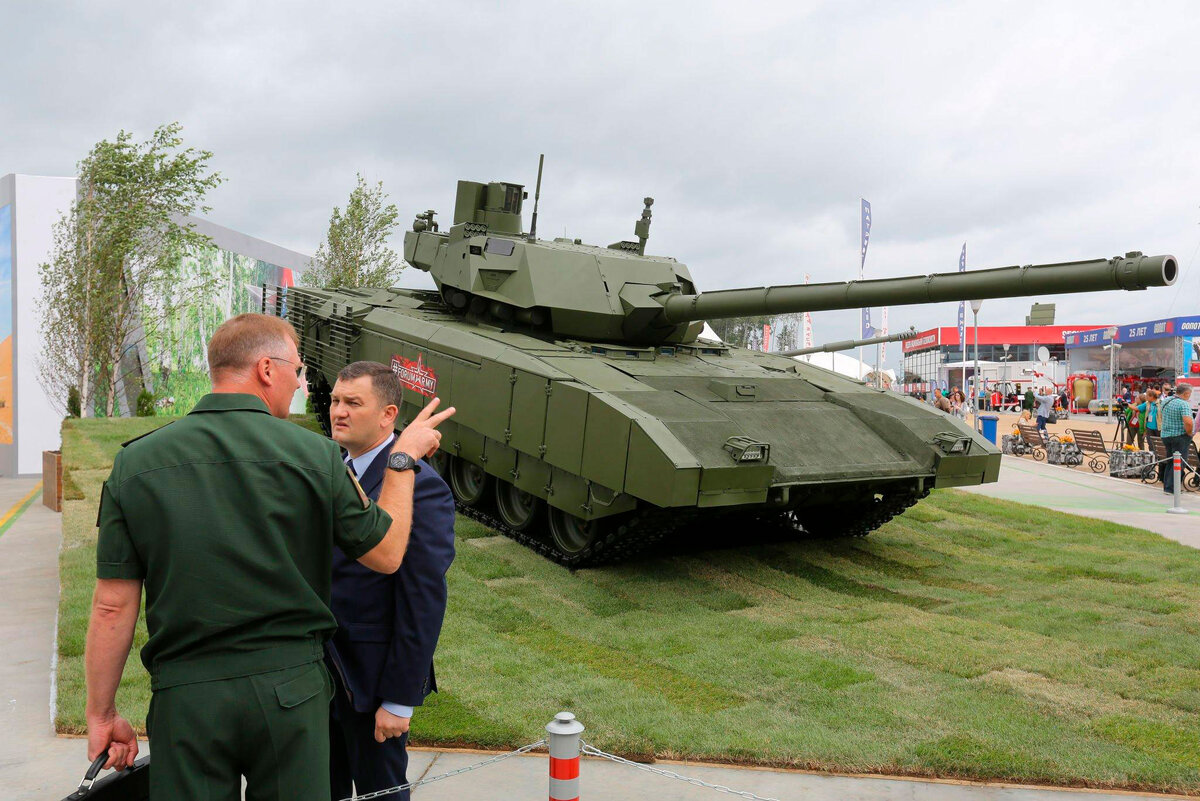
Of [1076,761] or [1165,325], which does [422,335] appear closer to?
[1076,761]

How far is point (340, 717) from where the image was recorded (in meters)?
2.92

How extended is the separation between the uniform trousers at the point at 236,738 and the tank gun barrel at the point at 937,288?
550 centimetres

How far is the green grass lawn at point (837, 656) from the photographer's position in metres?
4.65

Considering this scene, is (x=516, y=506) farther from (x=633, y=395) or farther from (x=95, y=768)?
(x=95, y=768)

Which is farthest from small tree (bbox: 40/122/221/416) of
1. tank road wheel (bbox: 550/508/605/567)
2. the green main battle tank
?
tank road wheel (bbox: 550/508/605/567)

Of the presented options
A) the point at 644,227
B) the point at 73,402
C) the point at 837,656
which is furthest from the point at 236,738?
the point at 73,402

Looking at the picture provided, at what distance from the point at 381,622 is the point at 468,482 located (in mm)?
7473

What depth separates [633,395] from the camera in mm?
7695

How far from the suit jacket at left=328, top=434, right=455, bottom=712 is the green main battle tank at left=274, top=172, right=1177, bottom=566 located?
13.1ft

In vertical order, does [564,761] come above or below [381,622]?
below

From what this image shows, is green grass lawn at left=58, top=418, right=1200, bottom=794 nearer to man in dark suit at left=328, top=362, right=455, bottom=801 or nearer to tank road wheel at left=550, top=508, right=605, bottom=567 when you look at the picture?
tank road wheel at left=550, top=508, right=605, bottom=567

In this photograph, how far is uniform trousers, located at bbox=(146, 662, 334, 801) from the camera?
7.28 ft

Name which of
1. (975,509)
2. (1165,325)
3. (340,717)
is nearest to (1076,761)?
(340,717)

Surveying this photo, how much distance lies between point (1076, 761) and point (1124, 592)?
150 inches
